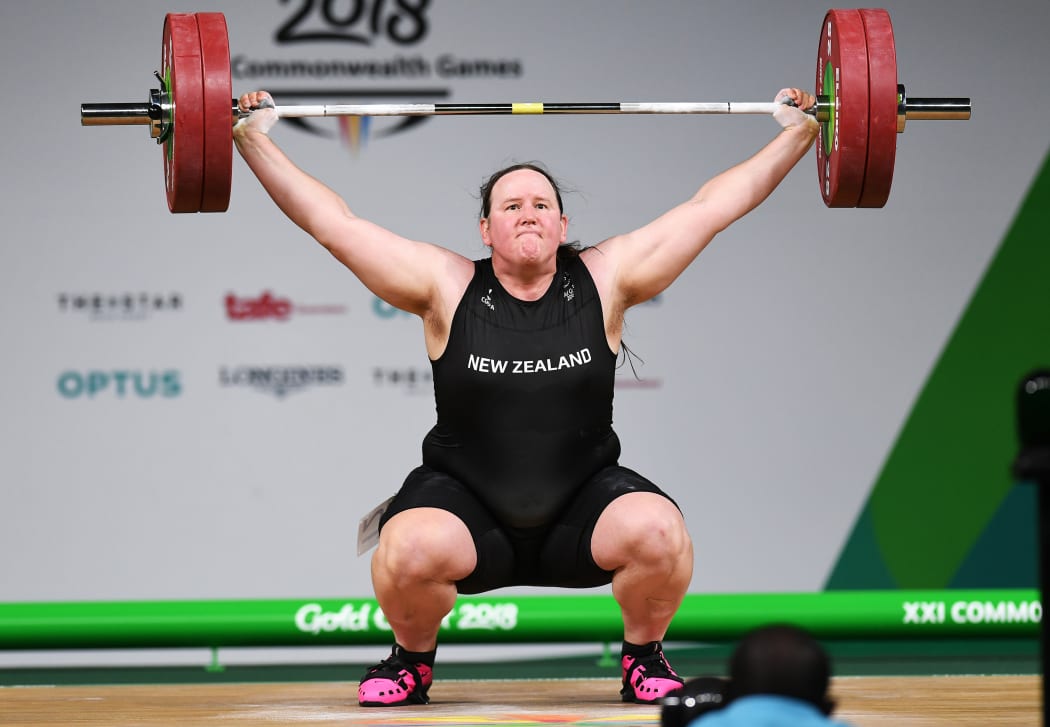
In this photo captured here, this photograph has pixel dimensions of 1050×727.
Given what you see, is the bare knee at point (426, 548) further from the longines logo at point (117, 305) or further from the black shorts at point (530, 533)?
the longines logo at point (117, 305)

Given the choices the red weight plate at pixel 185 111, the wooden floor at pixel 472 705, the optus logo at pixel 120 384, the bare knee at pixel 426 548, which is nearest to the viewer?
the wooden floor at pixel 472 705

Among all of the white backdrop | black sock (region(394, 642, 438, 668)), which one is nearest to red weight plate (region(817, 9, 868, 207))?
black sock (region(394, 642, 438, 668))

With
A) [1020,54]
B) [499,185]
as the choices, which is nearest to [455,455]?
[499,185]

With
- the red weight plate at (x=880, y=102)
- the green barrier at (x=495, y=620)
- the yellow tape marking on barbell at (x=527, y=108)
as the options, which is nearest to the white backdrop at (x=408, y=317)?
the green barrier at (x=495, y=620)

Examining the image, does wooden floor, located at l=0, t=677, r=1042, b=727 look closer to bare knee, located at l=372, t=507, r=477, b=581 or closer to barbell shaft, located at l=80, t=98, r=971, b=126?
bare knee, located at l=372, t=507, r=477, b=581

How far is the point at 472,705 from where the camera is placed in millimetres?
2553

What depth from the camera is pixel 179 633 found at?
13.3 feet

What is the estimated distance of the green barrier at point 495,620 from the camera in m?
4.04

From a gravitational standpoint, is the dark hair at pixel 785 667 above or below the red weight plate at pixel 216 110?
below

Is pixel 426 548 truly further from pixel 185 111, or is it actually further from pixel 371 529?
pixel 185 111

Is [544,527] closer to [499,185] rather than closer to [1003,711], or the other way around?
[499,185]

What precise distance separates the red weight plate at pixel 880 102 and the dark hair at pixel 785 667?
173 cm

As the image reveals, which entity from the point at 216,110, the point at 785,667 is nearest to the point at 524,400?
the point at 216,110

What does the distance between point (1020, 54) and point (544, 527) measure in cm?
321
